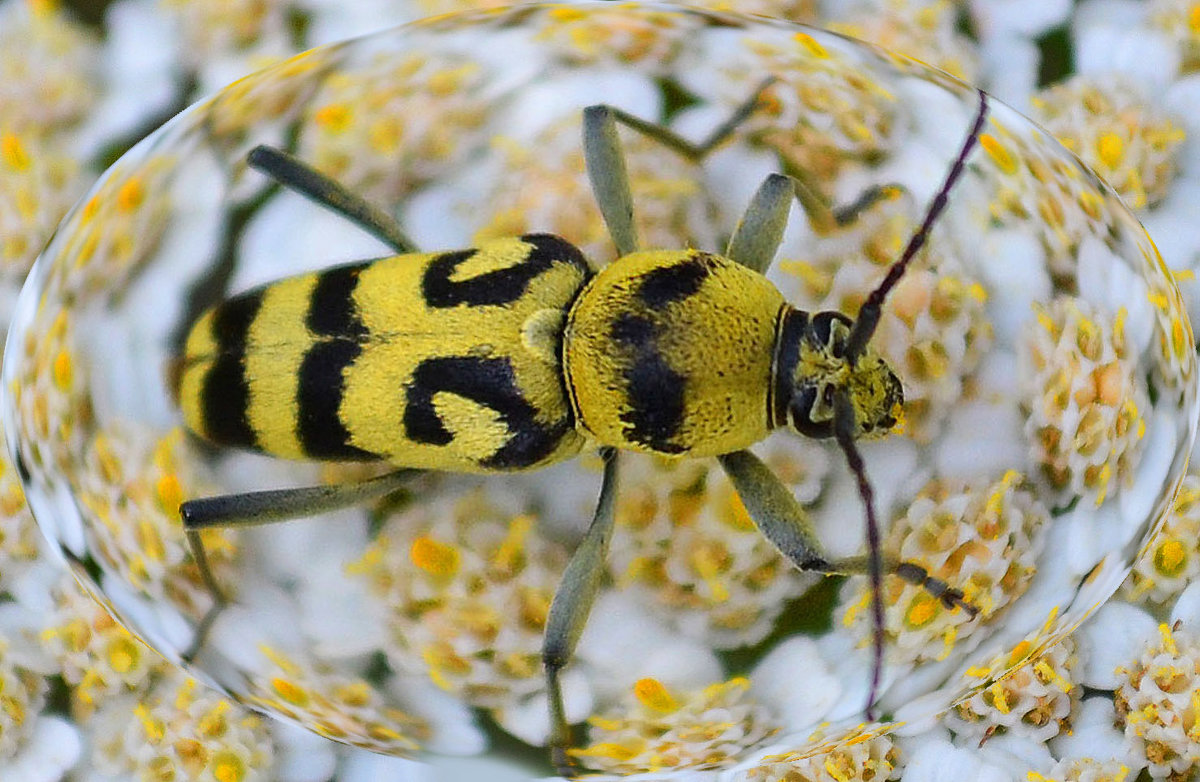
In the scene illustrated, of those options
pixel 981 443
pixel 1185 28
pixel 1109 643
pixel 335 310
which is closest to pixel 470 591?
pixel 335 310

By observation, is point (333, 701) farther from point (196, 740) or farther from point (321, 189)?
point (321, 189)

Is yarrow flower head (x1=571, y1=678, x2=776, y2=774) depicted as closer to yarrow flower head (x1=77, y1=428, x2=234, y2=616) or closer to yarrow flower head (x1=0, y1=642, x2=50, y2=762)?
yarrow flower head (x1=77, y1=428, x2=234, y2=616)

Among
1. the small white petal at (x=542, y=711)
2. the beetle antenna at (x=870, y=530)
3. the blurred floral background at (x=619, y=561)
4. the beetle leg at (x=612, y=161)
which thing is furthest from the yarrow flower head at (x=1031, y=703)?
the beetle leg at (x=612, y=161)

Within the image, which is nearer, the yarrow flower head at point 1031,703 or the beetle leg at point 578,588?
the beetle leg at point 578,588

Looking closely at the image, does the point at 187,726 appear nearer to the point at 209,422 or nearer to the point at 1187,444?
the point at 209,422

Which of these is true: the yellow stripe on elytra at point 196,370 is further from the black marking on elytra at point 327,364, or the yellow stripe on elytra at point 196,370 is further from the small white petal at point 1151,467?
the small white petal at point 1151,467
